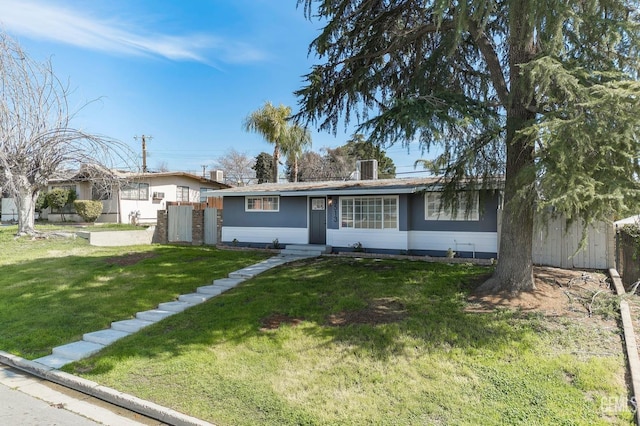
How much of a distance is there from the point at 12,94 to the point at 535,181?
18.4 metres

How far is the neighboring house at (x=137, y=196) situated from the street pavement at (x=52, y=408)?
20.6 meters

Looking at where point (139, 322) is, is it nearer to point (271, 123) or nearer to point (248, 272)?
point (248, 272)

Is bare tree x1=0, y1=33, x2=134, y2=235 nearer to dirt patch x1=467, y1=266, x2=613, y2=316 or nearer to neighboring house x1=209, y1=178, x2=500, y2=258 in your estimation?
neighboring house x1=209, y1=178, x2=500, y2=258

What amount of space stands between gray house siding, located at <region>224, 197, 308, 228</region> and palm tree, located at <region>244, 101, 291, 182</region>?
24.5 feet

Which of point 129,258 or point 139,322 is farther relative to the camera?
point 129,258

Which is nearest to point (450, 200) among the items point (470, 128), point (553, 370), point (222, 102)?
point (470, 128)

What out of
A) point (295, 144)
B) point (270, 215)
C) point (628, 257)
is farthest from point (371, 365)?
point (295, 144)

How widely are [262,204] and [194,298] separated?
8409 mm

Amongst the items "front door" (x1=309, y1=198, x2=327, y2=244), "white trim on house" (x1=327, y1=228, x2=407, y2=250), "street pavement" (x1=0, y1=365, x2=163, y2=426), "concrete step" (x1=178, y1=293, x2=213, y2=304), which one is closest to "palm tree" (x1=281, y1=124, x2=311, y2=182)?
"front door" (x1=309, y1=198, x2=327, y2=244)

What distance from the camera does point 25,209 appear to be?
16172mm

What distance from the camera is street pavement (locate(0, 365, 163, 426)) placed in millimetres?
4184

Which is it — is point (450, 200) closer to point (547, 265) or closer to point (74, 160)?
point (547, 265)

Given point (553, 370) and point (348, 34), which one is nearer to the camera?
point (553, 370)

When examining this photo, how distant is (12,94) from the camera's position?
14.9 metres
